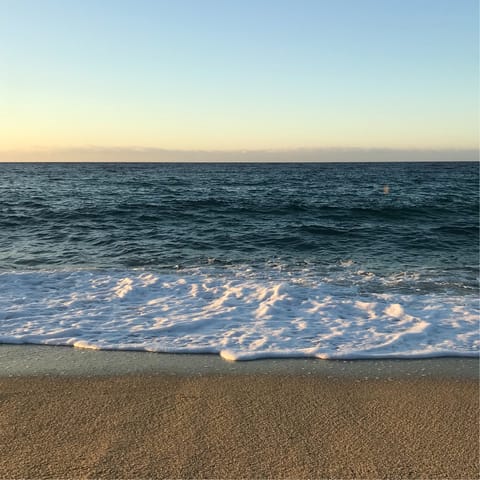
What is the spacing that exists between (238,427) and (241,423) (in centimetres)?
6

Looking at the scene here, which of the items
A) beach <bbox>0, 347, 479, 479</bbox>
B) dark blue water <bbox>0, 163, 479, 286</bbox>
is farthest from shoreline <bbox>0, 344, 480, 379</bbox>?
dark blue water <bbox>0, 163, 479, 286</bbox>

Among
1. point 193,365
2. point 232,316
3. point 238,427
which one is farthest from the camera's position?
point 232,316

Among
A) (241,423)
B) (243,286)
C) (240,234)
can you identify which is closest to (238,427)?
(241,423)

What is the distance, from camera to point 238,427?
3158 mm

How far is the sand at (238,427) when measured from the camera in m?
2.72

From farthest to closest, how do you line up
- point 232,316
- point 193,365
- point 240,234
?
1. point 240,234
2. point 232,316
3. point 193,365

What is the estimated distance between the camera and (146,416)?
10.8 ft

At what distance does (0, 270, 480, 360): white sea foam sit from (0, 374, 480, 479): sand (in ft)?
2.58

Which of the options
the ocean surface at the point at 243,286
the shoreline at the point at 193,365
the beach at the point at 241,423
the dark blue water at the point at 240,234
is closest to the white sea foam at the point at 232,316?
the ocean surface at the point at 243,286

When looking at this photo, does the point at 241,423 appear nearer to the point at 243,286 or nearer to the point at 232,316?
the point at 232,316

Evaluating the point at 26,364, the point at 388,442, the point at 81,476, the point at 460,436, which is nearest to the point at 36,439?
the point at 81,476

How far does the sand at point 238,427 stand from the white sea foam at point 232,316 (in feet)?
2.58

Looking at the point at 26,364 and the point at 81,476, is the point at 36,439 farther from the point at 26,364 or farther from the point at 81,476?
the point at 26,364

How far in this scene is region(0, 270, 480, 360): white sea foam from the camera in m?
4.82
